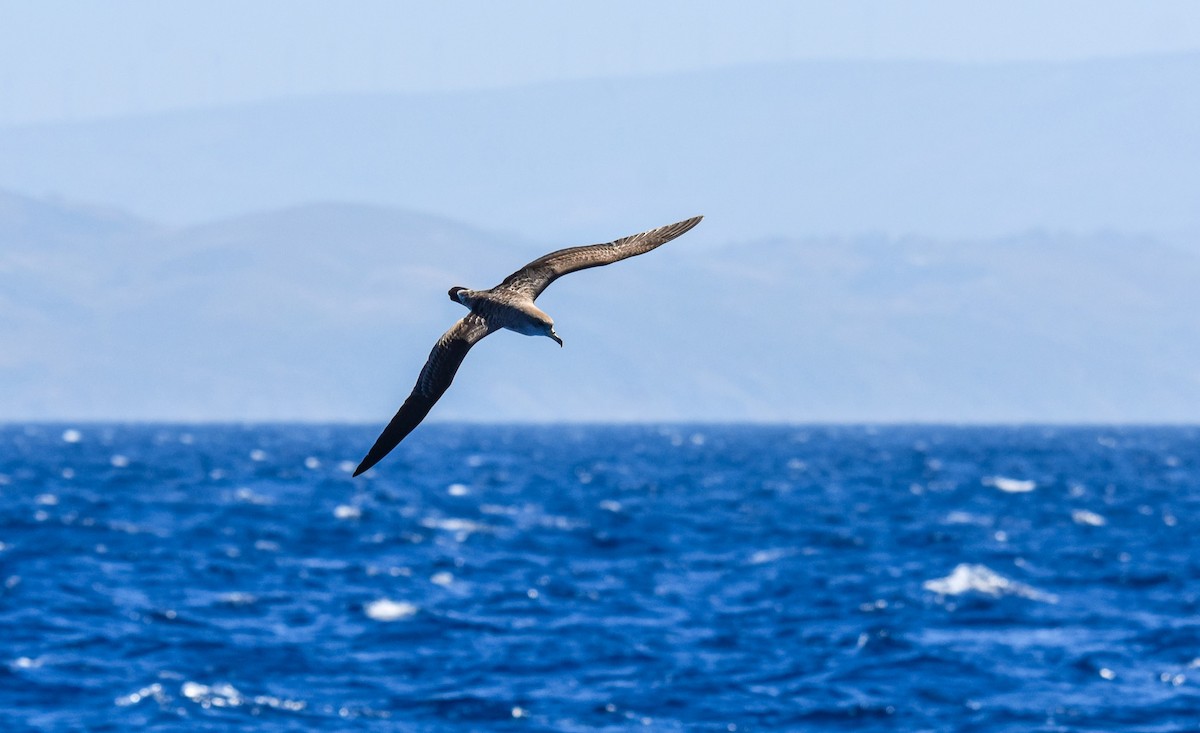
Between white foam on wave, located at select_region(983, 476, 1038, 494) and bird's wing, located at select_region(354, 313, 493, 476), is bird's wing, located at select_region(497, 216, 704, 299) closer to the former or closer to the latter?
bird's wing, located at select_region(354, 313, 493, 476)

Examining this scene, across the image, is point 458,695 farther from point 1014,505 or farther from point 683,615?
point 1014,505

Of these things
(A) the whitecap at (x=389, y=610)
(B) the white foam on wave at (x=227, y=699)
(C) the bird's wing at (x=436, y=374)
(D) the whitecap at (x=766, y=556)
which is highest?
(C) the bird's wing at (x=436, y=374)

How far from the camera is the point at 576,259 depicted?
1527 cm

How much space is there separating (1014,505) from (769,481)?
19224 mm

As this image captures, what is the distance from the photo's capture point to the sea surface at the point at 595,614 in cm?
2570

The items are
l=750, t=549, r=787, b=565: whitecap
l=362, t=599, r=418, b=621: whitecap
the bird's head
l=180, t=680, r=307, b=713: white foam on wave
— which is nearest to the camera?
the bird's head

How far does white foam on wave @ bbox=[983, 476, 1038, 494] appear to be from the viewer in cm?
7200

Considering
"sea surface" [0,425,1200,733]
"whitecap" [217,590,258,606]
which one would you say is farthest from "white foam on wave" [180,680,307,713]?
"whitecap" [217,590,258,606]

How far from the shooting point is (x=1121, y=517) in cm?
5616

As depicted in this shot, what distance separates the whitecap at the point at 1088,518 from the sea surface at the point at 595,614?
38 cm

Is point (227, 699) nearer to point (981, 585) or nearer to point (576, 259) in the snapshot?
point (576, 259)

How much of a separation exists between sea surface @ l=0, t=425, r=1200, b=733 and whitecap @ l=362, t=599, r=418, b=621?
0.13 meters

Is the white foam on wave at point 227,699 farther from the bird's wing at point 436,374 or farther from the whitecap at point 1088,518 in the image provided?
the whitecap at point 1088,518

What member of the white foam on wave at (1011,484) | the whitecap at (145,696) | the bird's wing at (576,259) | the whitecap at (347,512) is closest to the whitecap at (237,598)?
the whitecap at (145,696)
